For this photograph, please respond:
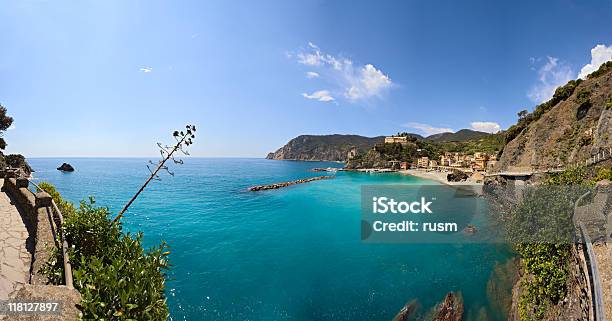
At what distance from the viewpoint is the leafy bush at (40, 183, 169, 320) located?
15.3 ft

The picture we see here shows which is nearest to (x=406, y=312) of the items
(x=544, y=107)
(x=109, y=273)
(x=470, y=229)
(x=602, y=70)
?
(x=109, y=273)

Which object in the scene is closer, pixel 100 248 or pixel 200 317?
pixel 100 248

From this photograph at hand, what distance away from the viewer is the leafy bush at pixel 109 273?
4.65 meters

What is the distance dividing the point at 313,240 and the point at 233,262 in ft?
26.2

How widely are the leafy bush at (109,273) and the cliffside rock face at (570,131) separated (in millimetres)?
39700

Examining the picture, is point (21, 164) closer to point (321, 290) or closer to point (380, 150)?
point (321, 290)

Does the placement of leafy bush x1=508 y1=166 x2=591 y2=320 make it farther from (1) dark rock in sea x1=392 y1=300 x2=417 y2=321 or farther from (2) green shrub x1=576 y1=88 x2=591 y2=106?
(2) green shrub x1=576 y1=88 x2=591 y2=106

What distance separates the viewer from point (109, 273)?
497 cm

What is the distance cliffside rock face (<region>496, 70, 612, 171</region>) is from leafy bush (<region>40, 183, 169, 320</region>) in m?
39.7

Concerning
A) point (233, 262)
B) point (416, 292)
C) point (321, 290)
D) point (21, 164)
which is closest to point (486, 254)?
point (416, 292)

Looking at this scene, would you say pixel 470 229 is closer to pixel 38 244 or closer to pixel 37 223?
pixel 38 244

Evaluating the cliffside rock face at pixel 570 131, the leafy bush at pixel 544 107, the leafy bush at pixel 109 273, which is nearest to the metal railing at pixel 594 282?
the leafy bush at pixel 109 273

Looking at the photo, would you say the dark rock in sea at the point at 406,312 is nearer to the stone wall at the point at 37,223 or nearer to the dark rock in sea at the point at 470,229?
the stone wall at the point at 37,223

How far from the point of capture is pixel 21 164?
59969 mm
